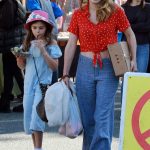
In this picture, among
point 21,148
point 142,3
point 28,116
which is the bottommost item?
point 21,148

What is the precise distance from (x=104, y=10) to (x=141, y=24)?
2.93 metres

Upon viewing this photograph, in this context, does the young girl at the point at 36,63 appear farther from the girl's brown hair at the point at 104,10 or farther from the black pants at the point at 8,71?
the black pants at the point at 8,71

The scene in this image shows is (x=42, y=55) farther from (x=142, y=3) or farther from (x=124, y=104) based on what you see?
(x=142, y=3)

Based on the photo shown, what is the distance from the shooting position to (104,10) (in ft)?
19.0

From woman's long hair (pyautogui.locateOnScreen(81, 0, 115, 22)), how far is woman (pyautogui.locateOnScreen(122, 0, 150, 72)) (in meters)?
2.81

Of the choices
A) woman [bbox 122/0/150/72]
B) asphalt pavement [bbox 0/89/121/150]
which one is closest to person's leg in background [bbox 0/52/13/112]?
asphalt pavement [bbox 0/89/121/150]

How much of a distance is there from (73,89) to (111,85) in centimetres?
35

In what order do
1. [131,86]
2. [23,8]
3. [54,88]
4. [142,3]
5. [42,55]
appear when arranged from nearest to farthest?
[131,86]
[54,88]
[42,55]
[142,3]
[23,8]

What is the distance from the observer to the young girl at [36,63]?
6.45 metres

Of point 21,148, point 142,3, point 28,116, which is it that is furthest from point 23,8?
point 28,116

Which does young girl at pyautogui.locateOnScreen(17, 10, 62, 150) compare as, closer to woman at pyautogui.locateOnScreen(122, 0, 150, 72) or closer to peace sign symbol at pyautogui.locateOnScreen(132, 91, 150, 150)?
peace sign symbol at pyautogui.locateOnScreen(132, 91, 150, 150)

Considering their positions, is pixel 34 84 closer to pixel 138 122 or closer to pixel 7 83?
pixel 138 122

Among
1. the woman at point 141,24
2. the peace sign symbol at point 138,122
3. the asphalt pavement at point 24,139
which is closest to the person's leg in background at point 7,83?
the asphalt pavement at point 24,139

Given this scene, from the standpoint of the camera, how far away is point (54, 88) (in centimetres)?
588
